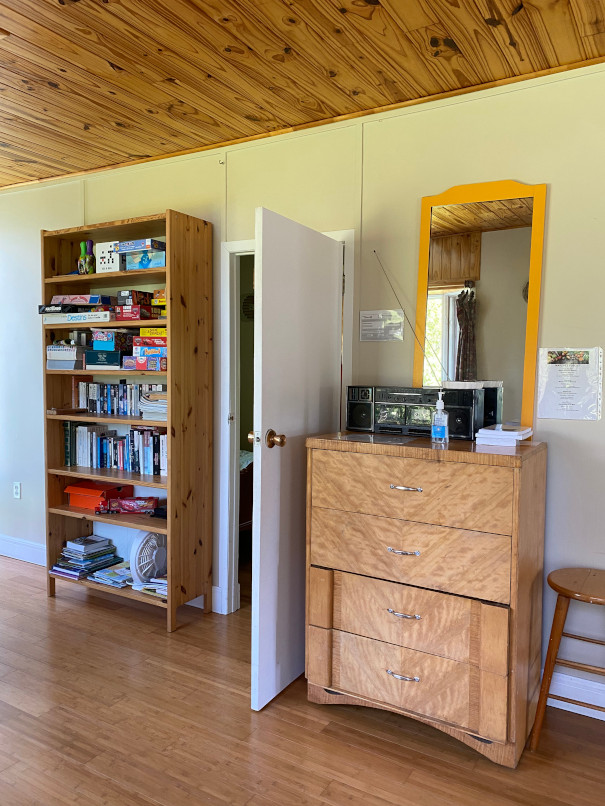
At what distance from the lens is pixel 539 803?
1.86m

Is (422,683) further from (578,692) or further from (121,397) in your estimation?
(121,397)

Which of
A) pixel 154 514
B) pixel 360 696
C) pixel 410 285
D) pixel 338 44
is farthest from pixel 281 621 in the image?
pixel 338 44

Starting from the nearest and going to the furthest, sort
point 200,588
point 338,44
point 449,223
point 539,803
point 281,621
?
point 539,803 < point 338,44 < point 281,621 < point 449,223 < point 200,588

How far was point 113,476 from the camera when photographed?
10.8ft

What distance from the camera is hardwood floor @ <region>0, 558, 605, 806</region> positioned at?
6.19 feet

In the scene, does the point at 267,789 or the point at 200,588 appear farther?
the point at 200,588

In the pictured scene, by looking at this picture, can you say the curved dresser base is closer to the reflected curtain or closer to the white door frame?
the white door frame

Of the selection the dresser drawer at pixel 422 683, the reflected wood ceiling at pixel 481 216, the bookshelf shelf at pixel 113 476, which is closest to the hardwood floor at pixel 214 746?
the dresser drawer at pixel 422 683

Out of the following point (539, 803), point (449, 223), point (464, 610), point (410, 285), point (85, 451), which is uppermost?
point (449, 223)

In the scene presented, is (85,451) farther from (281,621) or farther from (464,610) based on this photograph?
(464,610)

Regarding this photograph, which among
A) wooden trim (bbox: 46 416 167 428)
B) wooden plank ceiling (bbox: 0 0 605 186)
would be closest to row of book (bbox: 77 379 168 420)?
wooden trim (bbox: 46 416 167 428)

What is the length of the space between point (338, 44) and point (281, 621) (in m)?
2.21

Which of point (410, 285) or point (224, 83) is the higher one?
point (224, 83)

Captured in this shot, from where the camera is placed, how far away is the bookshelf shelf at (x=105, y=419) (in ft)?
10.4
